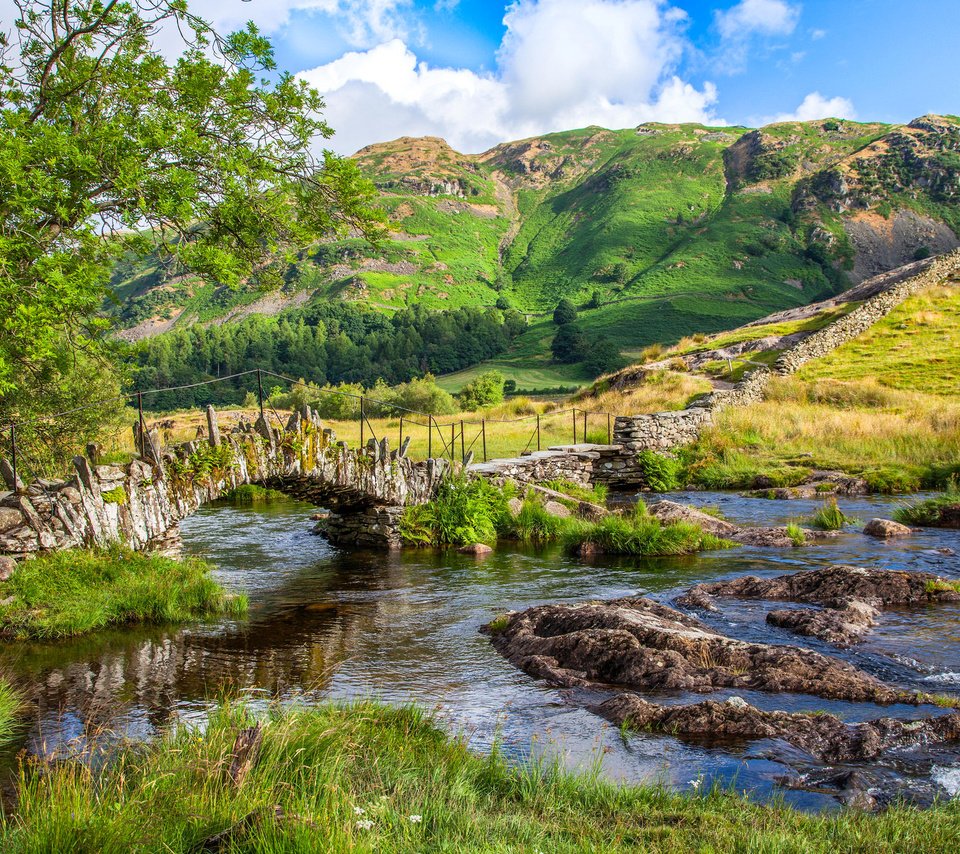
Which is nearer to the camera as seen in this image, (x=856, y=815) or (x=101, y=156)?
(x=856, y=815)

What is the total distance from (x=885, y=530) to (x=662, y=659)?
11.0 meters

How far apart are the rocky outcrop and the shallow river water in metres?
0.32

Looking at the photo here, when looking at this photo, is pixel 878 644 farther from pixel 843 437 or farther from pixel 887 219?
pixel 887 219

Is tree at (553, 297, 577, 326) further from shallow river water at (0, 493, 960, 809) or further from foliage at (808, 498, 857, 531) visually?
shallow river water at (0, 493, 960, 809)

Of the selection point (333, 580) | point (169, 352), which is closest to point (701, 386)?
point (333, 580)

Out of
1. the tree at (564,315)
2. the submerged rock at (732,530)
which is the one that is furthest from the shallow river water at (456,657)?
the tree at (564,315)

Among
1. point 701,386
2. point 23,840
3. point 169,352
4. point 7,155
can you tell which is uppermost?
point 169,352

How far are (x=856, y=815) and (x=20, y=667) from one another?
979 centimetres

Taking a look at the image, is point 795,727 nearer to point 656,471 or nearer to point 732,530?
point 732,530

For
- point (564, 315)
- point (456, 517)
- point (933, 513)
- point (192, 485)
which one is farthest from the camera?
point (564, 315)

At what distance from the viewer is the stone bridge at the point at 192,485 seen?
1215 cm

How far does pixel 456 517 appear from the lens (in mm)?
19703

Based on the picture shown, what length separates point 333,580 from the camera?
52.1 feet

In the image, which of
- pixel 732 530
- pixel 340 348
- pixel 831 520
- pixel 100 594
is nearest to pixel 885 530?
pixel 831 520
